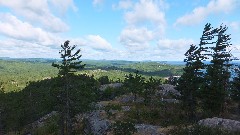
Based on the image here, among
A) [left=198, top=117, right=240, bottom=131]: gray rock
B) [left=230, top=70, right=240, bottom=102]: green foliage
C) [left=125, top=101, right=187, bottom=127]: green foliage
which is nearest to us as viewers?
[left=198, top=117, right=240, bottom=131]: gray rock

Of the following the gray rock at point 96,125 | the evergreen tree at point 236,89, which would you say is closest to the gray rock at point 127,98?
the gray rock at point 96,125

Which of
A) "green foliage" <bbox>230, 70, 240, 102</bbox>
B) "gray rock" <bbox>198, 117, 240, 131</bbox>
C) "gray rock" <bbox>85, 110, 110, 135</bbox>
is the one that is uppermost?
"green foliage" <bbox>230, 70, 240, 102</bbox>

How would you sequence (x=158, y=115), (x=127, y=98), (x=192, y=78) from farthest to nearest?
(x=127, y=98), (x=158, y=115), (x=192, y=78)

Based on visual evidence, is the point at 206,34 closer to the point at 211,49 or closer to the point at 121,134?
the point at 211,49

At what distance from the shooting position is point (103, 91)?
109 meters

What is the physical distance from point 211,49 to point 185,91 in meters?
9.16

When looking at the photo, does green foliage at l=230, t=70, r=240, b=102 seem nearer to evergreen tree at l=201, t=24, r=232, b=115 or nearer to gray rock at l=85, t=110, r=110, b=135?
evergreen tree at l=201, t=24, r=232, b=115

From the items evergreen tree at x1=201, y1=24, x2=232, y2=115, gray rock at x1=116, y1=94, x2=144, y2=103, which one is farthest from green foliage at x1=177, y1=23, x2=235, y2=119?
gray rock at x1=116, y1=94, x2=144, y2=103

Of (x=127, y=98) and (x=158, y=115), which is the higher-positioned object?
(x=158, y=115)

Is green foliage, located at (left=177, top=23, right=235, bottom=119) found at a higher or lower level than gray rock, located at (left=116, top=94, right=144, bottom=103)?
higher

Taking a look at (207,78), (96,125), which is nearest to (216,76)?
(207,78)

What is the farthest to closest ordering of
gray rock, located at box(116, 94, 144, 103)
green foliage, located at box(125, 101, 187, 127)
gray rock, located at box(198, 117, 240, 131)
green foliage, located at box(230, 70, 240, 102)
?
gray rock, located at box(116, 94, 144, 103) → green foliage, located at box(230, 70, 240, 102) → green foliage, located at box(125, 101, 187, 127) → gray rock, located at box(198, 117, 240, 131)

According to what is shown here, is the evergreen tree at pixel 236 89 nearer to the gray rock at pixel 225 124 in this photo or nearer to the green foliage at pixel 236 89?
the green foliage at pixel 236 89

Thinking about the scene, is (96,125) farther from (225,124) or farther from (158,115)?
(225,124)
